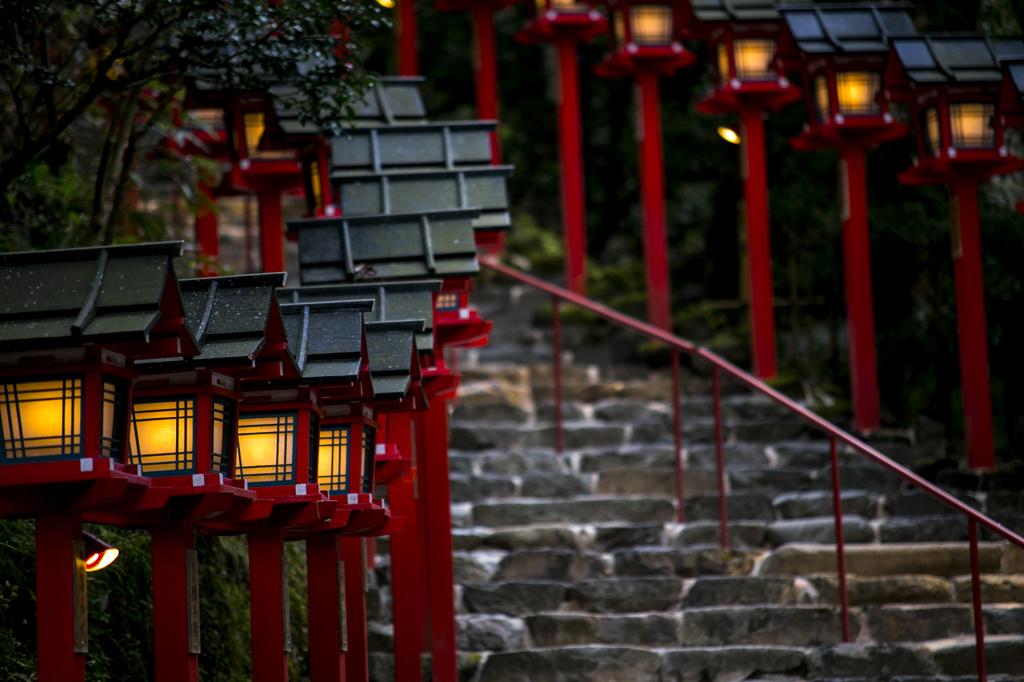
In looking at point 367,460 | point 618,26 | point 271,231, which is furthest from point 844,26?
point 367,460

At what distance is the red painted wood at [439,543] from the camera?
6.38 metres

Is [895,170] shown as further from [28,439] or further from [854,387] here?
[28,439]

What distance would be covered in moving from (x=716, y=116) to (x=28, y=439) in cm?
1133

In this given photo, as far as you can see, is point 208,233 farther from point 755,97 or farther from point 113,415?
point 113,415

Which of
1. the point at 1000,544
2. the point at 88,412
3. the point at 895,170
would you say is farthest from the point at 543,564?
the point at 895,170

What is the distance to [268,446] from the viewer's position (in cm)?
464

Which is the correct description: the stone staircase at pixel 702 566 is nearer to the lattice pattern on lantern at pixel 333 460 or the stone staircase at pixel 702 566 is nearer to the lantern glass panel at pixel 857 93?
the lattice pattern on lantern at pixel 333 460

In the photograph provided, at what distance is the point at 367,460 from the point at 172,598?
4.04 ft

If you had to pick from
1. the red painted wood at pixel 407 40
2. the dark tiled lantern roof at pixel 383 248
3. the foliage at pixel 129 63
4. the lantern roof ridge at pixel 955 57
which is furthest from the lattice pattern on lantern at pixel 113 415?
the red painted wood at pixel 407 40

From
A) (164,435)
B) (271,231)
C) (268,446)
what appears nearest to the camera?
(164,435)

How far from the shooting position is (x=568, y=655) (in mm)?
6633

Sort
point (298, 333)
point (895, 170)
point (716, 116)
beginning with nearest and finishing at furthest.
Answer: point (298, 333), point (895, 170), point (716, 116)

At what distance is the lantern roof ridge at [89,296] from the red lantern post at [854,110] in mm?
7048

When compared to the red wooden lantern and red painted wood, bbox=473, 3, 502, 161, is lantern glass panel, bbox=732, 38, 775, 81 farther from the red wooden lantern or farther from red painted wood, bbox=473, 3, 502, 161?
the red wooden lantern
